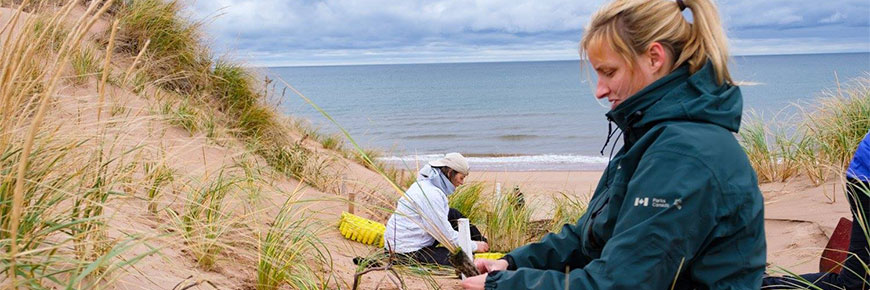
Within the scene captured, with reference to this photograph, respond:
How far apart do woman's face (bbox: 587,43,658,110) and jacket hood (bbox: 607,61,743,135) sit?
0.07m

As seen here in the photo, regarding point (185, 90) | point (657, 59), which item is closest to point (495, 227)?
point (185, 90)

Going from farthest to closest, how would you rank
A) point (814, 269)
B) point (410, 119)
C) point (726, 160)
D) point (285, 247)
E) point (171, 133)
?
point (410, 119)
point (171, 133)
point (814, 269)
point (285, 247)
point (726, 160)

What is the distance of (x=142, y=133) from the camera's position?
6.24 meters

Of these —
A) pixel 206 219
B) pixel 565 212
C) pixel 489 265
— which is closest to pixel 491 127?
pixel 565 212

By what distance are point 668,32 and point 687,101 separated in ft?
0.67

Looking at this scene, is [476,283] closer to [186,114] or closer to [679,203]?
[679,203]

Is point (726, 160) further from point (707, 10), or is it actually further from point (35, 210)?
point (35, 210)

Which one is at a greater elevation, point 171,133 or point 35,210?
point 35,210

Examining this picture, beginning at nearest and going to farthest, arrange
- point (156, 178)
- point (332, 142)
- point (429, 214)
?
point (156, 178), point (429, 214), point (332, 142)

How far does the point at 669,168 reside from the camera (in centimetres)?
186

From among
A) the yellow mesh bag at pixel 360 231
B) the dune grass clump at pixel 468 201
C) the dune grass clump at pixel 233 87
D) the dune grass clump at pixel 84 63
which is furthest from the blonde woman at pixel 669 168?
the dune grass clump at pixel 233 87

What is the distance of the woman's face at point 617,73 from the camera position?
6.84ft

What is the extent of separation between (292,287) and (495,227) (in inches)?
136

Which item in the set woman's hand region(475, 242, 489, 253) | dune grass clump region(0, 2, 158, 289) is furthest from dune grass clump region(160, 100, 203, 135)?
dune grass clump region(0, 2, 158, 289)
